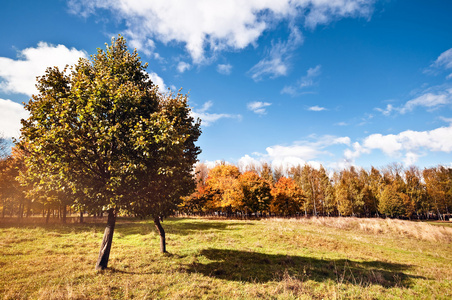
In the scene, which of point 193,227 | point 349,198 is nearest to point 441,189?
point 349,198

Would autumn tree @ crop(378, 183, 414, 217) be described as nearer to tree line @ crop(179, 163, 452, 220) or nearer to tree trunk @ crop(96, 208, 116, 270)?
tree line @ crop(179, 163, 452, 220)

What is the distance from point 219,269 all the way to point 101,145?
1133 centimetres

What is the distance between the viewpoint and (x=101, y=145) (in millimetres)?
11055

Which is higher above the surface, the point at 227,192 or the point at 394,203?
the point at 227,192

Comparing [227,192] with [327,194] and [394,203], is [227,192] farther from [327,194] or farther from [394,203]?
[394,203]

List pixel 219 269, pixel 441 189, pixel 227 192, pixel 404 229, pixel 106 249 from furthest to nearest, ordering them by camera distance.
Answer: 1. pixel 441 189
2. pixel 227 192
3. pixel 404 229
4. pixel 219 269
5. pixel 106 249

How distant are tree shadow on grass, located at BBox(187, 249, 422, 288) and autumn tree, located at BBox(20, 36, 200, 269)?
6102 mm

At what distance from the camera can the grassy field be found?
998 centimetres

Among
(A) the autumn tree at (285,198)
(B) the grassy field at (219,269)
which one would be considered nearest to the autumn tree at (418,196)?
(A) the autumn tree at (285,198)

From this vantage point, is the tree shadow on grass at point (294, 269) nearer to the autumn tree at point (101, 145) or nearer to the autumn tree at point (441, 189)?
the autumn tree at point (101, 145)

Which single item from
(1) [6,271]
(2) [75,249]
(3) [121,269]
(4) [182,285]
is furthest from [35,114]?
(2) [75,249]

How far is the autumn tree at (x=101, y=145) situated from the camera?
34.4 ft

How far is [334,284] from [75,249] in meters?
21.2

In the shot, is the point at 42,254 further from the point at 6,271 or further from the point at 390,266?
the point at 390,266
